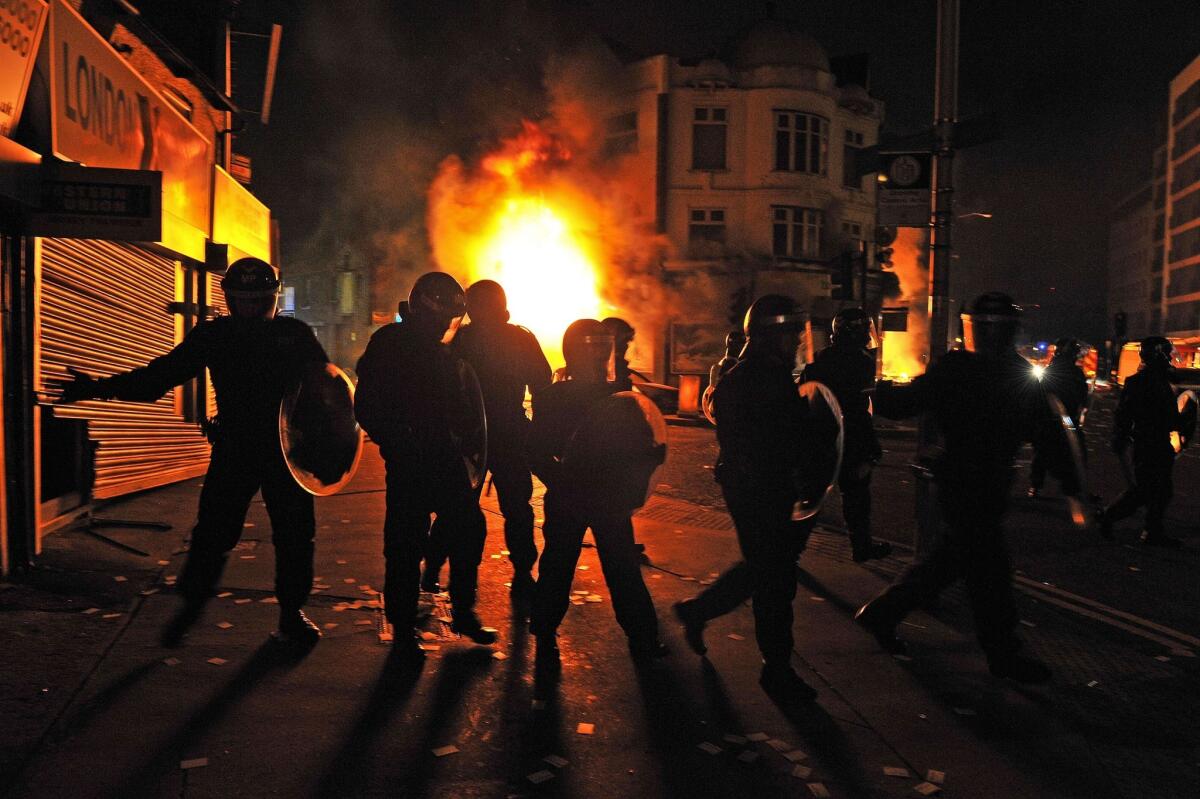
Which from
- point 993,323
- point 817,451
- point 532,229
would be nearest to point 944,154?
point 993,323

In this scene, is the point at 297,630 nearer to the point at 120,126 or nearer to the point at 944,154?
the point at 944,154

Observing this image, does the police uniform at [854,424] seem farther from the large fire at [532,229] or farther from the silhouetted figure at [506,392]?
the large fire at [532,229]

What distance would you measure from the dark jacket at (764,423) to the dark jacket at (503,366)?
5.15 feet

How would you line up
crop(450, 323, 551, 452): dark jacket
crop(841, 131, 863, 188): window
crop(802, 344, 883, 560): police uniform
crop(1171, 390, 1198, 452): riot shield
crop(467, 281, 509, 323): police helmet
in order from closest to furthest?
1. crop(450, 323, 551, 452): dark jacket
2. crop(467, 281, 509, 323): police helmet
3. crop(802, 344, 883, 560): police uniform
4. crop(1171, 390, 1198, 452): riot shield
5. crop(841, 131, 863, 188): window

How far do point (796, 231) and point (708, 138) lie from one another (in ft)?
15.4

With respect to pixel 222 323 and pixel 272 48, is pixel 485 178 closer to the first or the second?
pixel 272 48

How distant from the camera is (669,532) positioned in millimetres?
8492

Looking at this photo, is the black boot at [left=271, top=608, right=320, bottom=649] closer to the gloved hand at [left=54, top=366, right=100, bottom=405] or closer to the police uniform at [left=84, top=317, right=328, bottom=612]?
the police uniform at [left=84, top=317, right=328, bottom=612]

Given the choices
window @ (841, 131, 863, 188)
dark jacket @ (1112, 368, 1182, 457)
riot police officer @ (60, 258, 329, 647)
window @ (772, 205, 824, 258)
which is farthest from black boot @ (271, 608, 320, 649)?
window @ (841, 131, 863, 188)

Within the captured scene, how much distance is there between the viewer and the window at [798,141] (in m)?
35.2

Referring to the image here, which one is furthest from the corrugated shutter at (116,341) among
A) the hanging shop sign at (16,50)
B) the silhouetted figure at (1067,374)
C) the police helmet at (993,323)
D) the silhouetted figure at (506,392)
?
the silhouetted figure at (1067,374)

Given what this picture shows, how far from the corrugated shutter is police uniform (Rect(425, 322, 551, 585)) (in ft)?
10.1

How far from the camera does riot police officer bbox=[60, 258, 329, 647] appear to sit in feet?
15.6

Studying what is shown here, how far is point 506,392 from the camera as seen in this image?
5805 millimetres
